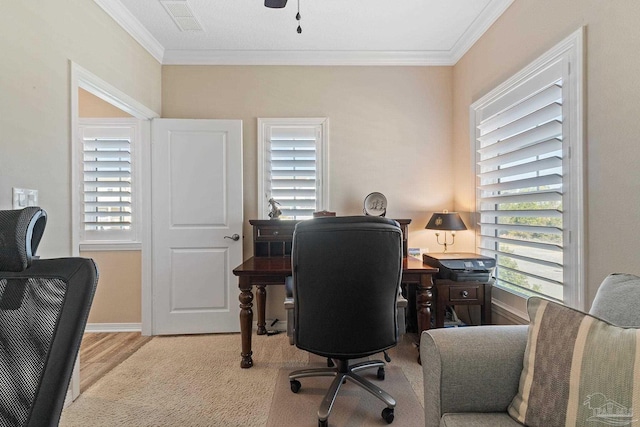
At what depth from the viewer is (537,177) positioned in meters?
2.07

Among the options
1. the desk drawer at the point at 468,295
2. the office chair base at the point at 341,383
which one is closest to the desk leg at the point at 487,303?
the desk drawer at the point at 468,295

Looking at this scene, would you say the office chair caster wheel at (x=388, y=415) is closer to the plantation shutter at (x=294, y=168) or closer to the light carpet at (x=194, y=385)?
the light carpet at (x=194, y=385)

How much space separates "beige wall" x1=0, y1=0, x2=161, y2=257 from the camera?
1.61 m

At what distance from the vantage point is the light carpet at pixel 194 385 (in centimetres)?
187

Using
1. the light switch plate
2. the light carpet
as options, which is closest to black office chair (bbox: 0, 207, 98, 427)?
the light switch plate

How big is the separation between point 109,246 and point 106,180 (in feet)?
2.20

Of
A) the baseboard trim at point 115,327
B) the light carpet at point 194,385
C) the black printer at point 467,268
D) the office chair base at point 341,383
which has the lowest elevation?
the light carpet at point 194,385

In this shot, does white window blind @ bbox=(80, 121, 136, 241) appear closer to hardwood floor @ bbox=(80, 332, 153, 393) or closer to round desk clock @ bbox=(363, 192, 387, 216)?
hardwood floor @ bbox=(80, 332, 153, 393)

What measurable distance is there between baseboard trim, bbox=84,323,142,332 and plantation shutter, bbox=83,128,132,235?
95 cm

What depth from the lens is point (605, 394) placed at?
87 centimetres

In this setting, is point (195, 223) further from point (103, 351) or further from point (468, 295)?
point (468, 295)


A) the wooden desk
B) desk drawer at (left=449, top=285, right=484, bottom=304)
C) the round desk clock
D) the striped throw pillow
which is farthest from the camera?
the round desk clock

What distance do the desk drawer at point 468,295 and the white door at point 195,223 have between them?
1.96 metres

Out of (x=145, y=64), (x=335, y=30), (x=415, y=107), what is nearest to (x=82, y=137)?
(x=145, y=64)
